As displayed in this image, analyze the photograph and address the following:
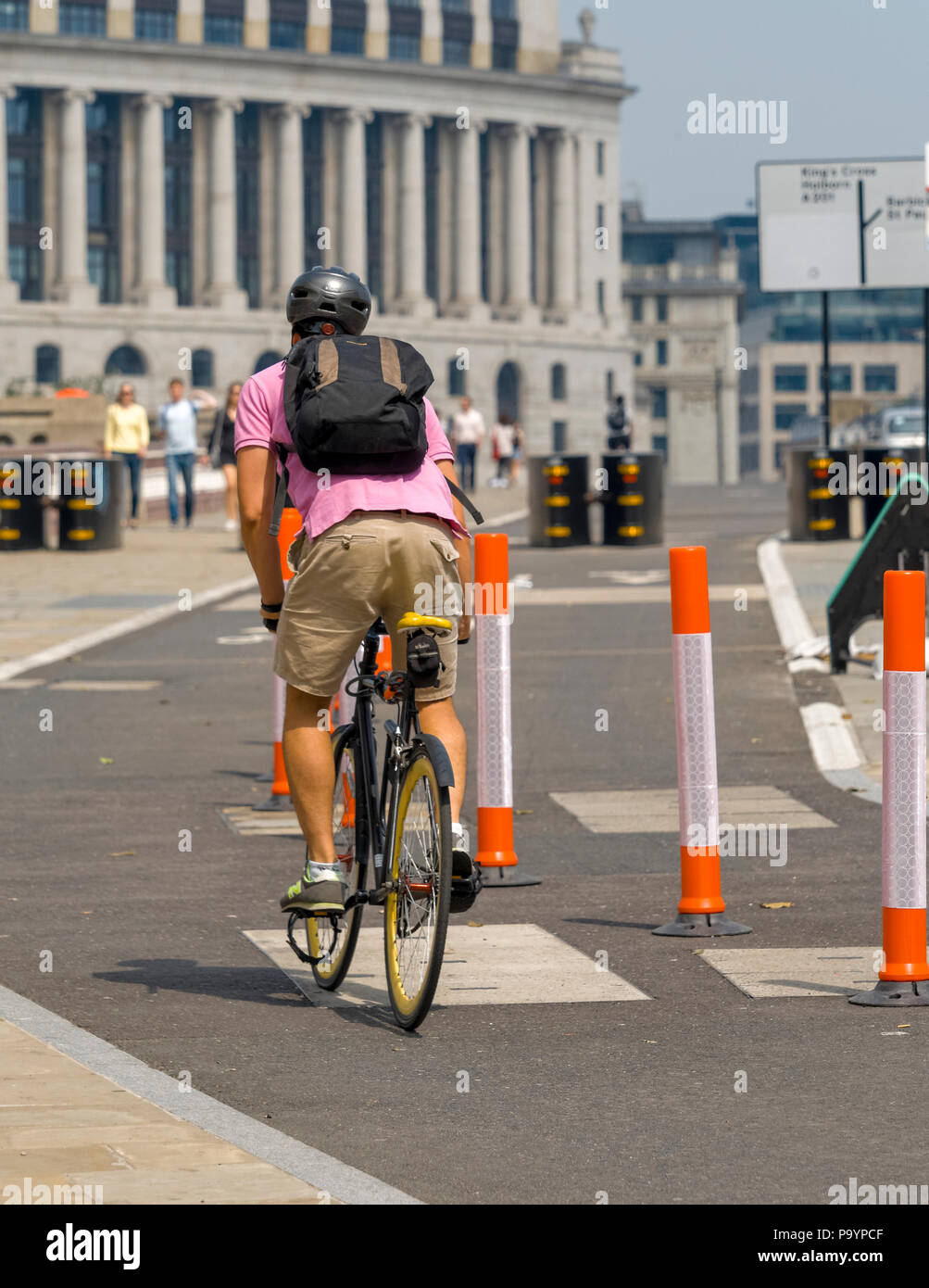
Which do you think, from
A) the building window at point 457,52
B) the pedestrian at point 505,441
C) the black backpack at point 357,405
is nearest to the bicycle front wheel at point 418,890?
the black backpack at point 357,405

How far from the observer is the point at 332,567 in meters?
6.31

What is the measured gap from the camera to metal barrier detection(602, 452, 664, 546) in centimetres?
3083

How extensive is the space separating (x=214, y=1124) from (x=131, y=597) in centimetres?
1771

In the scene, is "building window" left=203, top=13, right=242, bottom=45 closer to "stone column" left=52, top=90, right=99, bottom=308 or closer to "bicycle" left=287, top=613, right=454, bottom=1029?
"stone column" left=52, top=90, right=99, bottom=308

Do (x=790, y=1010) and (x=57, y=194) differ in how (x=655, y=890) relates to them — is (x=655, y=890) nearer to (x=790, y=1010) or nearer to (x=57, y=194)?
(x=790, y=1010)

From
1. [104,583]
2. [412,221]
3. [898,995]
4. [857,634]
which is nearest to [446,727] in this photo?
[898,995]

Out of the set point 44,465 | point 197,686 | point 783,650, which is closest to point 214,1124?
point 197,686

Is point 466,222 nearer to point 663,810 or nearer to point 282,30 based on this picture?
point 282,30

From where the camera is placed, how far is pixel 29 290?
118188 millimetres

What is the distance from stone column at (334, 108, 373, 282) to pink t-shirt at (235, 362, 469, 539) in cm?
11831

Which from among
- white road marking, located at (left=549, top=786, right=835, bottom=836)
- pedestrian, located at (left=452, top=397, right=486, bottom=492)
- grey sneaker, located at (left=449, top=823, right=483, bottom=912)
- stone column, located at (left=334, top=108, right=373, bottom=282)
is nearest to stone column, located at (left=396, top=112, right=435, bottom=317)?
stone column, located at (left=334, top=108, right=373, bottom=282)

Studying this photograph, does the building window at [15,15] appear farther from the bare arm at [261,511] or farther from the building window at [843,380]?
the bare arm at [261,511]

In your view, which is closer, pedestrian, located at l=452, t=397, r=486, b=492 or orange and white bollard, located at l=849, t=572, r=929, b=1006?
orange and white bollard, located at l=849, t=572, r=929, b=1006

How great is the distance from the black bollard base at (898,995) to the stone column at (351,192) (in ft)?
389
